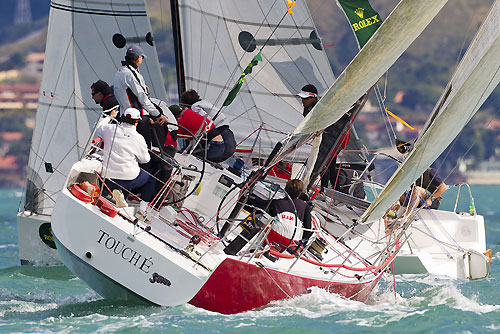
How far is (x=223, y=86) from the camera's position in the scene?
39.2 feet

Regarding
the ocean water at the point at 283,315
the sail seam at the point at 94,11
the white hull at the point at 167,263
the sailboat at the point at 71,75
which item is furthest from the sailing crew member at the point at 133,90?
the sail seam at the point at 94,11

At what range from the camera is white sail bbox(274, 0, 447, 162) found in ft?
23.4

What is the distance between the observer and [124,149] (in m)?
7.28

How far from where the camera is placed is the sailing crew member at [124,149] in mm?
7273

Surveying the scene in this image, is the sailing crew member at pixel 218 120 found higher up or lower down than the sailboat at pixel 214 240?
higher up

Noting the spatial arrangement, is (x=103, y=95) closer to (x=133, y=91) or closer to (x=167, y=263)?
(x=133, y=91)

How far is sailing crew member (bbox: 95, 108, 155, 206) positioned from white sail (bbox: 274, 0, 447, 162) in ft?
4.40

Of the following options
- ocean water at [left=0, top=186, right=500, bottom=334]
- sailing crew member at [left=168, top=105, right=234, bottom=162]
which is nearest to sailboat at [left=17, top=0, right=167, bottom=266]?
ocean water at [left=0, top=186, right=500, bottom=334]

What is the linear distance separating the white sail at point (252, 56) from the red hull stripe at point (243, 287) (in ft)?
15.3

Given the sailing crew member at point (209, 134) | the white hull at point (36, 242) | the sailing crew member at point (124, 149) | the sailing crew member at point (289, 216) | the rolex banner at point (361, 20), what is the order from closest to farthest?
the sailing crew member at point (124, 149)
the sailing crew member at point (289, 216)
the sailing crew member at point (209, 134)
the white hull at point (36, 242)
the rolex banner at point (361, 20)

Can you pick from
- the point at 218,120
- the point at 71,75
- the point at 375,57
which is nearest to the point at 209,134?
the point at 218,120

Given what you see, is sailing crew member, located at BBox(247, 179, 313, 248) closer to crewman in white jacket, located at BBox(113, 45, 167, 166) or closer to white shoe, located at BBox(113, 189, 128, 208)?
white shoe, located at BBox(113, 189, 128, 208)

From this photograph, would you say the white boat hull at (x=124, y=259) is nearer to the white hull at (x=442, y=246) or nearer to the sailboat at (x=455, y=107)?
the sailboat at (x=455, y=107)

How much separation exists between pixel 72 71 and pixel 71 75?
0.18ft
